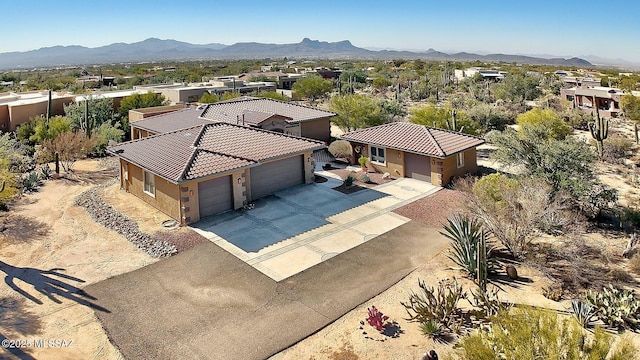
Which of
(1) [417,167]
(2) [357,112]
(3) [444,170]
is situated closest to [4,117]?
(2) [357,112]

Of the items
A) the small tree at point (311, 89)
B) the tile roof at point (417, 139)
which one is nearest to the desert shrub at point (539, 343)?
the tile roof at point (417, 139)

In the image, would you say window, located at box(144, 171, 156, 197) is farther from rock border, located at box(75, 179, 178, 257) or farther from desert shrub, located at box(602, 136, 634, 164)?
desert shrub, located at box(602, 136, 634, 164)

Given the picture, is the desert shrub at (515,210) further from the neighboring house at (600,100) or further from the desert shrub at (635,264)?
the neighboring house at (600,100)

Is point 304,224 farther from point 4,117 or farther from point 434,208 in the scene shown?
point 4,117

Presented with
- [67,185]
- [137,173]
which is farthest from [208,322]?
[67,185]

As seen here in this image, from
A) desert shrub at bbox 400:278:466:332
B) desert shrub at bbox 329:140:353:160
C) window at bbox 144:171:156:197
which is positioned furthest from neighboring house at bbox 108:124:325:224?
desert shrub at bbox 400:278:466:332

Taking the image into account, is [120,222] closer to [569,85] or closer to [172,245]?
[172,245]
